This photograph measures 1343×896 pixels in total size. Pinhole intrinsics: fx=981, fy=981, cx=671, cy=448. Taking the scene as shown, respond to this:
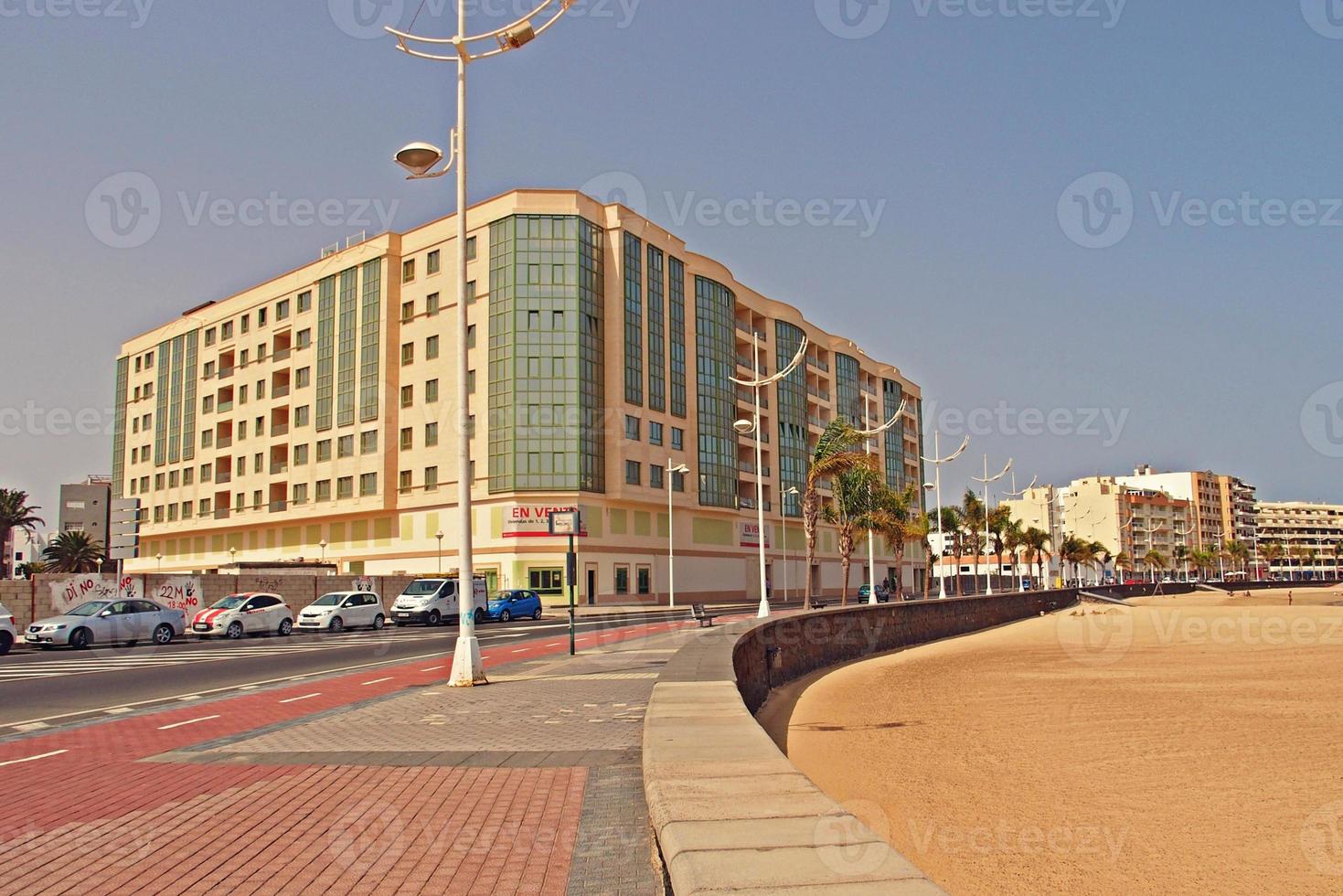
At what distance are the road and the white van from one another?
18.5 feet

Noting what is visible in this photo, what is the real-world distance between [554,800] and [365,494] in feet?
200

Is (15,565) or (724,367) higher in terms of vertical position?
(724,367)

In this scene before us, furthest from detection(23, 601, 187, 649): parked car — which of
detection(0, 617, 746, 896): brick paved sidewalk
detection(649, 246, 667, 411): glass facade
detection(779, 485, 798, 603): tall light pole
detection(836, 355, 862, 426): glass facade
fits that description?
detection(836, 355, 862, 426): glass facade

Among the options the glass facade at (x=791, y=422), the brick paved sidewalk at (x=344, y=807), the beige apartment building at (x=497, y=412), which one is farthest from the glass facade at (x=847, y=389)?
the brick paved sidewalk at (x=344, y=807)

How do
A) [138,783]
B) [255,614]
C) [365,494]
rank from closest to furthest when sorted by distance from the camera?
[138,783], [255,614], [365,494]

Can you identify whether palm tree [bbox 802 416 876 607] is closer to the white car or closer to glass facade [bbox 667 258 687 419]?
the white car

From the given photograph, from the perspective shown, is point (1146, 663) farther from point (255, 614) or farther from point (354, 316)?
point (354, 316)

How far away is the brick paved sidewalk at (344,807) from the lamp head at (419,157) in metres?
8.47

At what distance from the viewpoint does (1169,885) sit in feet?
24.0

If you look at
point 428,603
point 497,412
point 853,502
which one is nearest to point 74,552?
point 497,412

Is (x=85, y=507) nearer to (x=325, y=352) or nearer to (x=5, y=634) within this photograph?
(x=5, y=634)

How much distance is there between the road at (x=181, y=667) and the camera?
45.8 ft

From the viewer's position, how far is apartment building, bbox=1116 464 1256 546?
185375 millimetres

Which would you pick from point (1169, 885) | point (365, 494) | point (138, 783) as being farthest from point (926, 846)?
point (365, 494)
